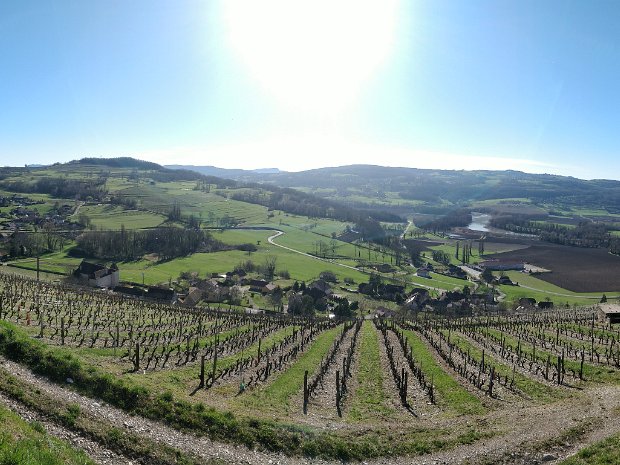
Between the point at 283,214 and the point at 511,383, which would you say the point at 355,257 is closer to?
the point at 283,214

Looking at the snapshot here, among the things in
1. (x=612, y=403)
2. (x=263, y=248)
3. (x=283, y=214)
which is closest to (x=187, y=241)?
(x=263, y=248)

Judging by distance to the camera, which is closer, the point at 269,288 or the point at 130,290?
the point at 130,290

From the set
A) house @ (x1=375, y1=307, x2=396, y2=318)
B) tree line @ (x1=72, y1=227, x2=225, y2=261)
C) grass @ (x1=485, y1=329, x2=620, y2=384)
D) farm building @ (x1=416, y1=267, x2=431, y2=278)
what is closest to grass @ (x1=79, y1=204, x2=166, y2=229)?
tree line @ (x1=72, y1=227, x2=225, y2=261)

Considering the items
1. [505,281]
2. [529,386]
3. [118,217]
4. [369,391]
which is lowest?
[505,281]

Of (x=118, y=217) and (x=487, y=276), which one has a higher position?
(x=118, y=217)

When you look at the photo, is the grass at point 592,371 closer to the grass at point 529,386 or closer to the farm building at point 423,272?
the grass at point 529,386

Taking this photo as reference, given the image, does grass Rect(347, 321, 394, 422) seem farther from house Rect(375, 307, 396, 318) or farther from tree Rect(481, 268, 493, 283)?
tree Rect(481, 268, 493, 283)

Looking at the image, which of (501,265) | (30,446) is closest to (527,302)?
(501,265)

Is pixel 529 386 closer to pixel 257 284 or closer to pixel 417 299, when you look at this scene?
pixel 417 299
